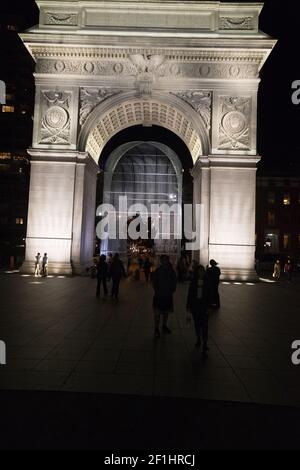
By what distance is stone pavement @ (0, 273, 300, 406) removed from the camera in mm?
6598

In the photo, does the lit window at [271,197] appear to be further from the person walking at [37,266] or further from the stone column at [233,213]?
the person walking at [37,266]

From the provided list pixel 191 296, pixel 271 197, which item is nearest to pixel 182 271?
pixel 191 296

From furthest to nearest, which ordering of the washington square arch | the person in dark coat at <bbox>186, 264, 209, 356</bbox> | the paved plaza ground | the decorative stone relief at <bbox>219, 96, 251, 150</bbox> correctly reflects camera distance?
1. the decorative stone relief at <bbox>219, 96, 251, 150</bbox>
2. the washington square arch
3. the person in dark coat at <bbox>186, 264, 209, 356</bbox>
4. the paved plaza ground

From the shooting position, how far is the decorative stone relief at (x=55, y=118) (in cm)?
2998

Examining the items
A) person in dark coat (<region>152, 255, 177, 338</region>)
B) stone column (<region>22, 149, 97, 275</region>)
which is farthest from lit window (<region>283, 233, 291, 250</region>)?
person in dark coat (<region>152, 255, 177, 338</region>)

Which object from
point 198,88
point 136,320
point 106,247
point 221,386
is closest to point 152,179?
point 106,247

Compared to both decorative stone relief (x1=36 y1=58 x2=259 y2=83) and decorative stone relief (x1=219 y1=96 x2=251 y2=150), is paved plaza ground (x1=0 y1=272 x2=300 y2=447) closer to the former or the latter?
decorative stone relief (x1=219 y1=96 x2=251 y2=150)

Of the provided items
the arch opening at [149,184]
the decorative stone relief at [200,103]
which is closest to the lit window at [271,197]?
the arch opening at [149,184]

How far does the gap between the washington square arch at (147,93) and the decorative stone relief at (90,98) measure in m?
0.07

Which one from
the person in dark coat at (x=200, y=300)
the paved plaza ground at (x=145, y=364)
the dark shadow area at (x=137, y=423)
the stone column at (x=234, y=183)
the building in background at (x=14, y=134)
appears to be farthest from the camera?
the building in background at (x=14, y=134)

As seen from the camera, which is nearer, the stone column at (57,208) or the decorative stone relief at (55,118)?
the stone column at (57,208)

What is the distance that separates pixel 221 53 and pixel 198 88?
2.60 meters

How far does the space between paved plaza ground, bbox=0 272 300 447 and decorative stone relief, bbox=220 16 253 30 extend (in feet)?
74.2

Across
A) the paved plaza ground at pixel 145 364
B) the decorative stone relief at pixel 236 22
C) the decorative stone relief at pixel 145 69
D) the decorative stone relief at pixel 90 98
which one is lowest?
the paved plaza ground at pixel 145 364
